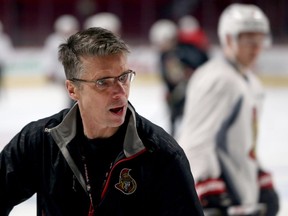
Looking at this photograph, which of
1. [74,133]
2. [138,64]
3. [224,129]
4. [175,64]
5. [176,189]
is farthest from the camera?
[138,64]

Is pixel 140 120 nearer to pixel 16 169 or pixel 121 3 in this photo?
pixel 16 169

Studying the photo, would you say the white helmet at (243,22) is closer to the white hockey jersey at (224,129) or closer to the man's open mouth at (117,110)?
the white hockey jersey at (224,129)

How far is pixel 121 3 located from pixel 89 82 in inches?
682

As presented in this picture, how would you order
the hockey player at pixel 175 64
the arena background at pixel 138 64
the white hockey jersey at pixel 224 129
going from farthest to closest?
1. the arena background at pixel 138 64
2. the hockey player at pixel 175 64
3. the white hockey jersey at pixel 224 129

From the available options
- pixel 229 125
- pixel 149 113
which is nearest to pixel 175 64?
pixel 149 113

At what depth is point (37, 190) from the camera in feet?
6.56

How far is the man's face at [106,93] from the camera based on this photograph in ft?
6.00

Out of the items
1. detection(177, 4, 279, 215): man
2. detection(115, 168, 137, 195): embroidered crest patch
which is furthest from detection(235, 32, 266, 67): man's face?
detection(115, 168, 137, 195): embroidered crest patch

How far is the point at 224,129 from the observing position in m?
3.13

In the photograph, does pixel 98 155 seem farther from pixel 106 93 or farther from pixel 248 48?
pixel 248 48

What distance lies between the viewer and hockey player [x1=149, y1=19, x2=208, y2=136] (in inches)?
277

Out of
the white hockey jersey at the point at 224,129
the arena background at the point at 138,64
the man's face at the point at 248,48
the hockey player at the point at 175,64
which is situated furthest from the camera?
the arena background at the point at 138,64

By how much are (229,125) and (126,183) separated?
4.40 feet

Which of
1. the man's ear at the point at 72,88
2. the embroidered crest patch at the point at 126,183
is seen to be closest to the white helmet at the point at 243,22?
the man's ear at the point at 72,88
